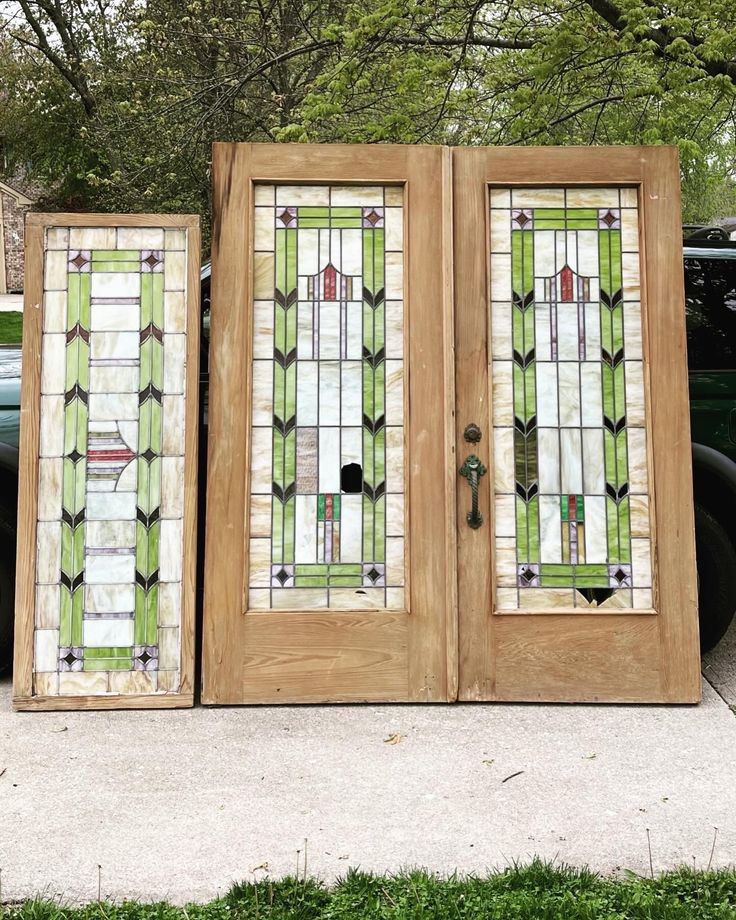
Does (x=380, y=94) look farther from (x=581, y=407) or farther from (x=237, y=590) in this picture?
(x=237, y=590)

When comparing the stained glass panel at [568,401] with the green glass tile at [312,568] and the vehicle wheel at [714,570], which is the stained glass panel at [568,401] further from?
the green glass tile at [312,568]

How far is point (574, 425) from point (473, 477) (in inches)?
21.6

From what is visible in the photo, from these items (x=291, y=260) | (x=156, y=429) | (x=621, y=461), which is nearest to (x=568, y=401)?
(x=621, y=461)

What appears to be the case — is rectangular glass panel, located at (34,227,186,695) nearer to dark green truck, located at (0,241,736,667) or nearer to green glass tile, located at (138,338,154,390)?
green glass tile, located at (138,338,154,390)

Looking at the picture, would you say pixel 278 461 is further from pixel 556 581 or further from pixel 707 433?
pixel 707 433

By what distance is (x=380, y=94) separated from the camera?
9.62 m

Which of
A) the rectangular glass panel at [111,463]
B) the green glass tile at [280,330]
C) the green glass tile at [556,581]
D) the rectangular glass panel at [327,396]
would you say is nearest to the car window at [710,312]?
the green glass tile at [556,581]


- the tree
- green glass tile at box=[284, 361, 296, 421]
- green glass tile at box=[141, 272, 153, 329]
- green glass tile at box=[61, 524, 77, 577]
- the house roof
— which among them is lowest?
green glass tile at box=[61, 524, 77, 577]

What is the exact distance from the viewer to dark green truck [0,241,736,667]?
4.29 meters

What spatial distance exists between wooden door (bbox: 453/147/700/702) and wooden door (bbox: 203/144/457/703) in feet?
0.51

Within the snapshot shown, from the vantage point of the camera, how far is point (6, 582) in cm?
430

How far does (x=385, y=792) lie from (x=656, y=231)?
280 cm

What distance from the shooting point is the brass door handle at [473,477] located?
3.92m

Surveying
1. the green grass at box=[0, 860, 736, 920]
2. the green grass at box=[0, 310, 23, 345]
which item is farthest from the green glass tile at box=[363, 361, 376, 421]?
the green grass at box=[0, 310, 23, 345]
